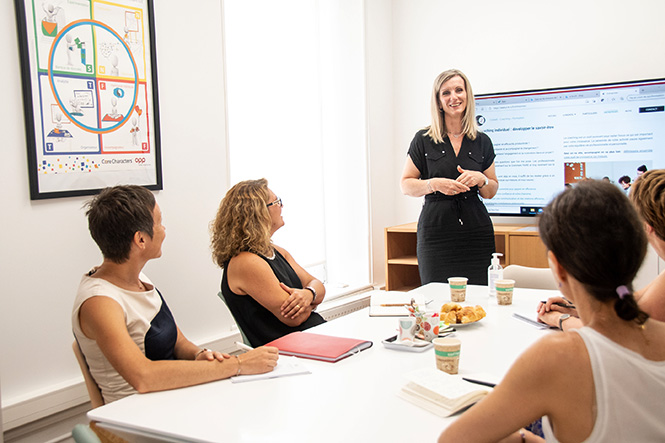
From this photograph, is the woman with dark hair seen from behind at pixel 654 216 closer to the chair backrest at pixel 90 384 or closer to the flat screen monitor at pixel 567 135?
the chair backrest at pixel 90 384

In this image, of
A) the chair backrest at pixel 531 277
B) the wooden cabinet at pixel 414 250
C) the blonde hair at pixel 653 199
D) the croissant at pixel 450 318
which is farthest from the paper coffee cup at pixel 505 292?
the wooden cabinet at pixel 414 250

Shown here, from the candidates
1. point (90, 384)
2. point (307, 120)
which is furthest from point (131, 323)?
point (307, 120)

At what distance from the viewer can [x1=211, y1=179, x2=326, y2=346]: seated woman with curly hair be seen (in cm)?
235

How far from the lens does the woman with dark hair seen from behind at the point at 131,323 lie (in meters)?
1.68

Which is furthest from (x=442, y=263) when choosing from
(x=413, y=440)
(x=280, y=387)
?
(x=413, y=440)

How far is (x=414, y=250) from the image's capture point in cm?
→ 478

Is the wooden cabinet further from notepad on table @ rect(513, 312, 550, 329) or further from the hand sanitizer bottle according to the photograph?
notepad on table @ rect(513, 312, 550, 329)

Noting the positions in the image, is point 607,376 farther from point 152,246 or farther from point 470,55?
point 470,55

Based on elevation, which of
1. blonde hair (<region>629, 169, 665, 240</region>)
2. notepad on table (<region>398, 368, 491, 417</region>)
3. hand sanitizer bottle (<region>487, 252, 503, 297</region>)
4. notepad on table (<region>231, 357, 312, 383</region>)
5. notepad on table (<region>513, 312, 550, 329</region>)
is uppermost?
blonde hair (<region>629, 169, 665, 240</region>)

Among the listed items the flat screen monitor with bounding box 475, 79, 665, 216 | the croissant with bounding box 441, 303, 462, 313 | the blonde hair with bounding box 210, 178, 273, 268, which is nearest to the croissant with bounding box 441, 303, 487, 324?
the croissant with bounding box 441, 303, 462, 313

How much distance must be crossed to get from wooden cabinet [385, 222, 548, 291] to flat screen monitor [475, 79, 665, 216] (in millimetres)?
351

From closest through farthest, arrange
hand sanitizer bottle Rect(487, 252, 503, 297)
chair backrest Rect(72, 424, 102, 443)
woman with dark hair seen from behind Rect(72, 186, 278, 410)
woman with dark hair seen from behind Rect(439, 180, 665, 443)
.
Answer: woman with dark hair seen from behind Rect(439, 180, 665, 443) → chair backrest Rect(72, 424, 102, 443) → woman with dark hair seen from behind Rect(72, 186, 278, 410) → hand sanitizer bottle Rect(487, 252, 503, 297)

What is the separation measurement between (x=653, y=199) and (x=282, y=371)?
116 cm

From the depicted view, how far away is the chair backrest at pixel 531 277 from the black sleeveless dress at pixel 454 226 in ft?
1.03
